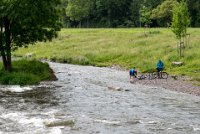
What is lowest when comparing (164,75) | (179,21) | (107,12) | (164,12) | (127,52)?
(164,75)

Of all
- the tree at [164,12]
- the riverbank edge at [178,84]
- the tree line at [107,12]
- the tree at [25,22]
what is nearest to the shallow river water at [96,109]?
the riverbank edge at [178,84]

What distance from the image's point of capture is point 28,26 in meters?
49.6

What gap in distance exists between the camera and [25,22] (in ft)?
153

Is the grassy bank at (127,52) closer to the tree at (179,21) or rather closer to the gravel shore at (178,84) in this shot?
the gravel shore at (178,84)

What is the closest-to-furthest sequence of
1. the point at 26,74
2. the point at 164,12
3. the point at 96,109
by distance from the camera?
the point at 96,109 < the point at 26,74 < the point at 164,12

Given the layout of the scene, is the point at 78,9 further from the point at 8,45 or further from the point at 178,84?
the point at 178,84

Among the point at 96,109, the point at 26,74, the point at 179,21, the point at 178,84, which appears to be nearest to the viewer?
the point at 96,109

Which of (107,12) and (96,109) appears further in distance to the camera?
(107,12)

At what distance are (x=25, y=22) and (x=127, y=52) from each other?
3021 cm

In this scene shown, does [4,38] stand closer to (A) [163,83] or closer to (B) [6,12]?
(B) [6,12]

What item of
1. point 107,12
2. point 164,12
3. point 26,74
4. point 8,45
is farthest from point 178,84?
point 107,12

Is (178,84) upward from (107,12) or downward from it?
downward

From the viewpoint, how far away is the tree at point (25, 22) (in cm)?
4519

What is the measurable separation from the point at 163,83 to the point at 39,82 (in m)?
14.2
